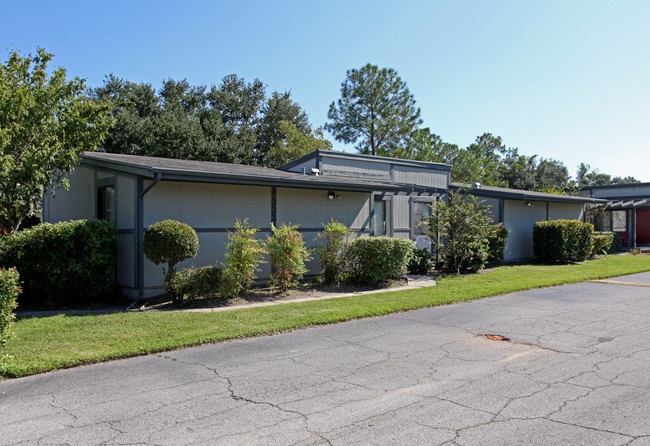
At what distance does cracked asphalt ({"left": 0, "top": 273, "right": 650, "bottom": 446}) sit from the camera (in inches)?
143

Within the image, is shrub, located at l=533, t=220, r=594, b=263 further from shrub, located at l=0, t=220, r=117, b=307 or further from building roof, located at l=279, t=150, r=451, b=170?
shrub, located at l=0, t=220, r=117, b=307

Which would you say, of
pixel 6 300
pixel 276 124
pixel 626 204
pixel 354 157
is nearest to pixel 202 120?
pixel 276 124

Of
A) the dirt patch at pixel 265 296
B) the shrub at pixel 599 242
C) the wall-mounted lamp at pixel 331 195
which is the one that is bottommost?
the dirt patch at pixel 265 296

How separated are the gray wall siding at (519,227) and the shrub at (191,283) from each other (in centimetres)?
1225

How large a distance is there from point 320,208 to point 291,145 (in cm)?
2116

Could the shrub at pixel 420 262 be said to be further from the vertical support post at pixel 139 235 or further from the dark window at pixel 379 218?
the vertical support post at pixel 139 235

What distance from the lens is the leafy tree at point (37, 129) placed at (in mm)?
10812

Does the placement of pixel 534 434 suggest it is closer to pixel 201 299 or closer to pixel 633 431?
pixel 633 431

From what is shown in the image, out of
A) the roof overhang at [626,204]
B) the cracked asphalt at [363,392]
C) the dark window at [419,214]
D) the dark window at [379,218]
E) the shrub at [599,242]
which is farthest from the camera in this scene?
the roof overhang at [626,204]

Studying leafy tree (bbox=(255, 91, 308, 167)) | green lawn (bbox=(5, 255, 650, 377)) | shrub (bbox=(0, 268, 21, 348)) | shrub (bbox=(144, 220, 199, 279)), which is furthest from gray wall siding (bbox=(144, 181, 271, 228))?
leafy tree (bbox=(255, 91, 308, 167))

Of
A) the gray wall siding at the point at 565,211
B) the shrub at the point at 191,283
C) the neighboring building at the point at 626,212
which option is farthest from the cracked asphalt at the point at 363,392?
the neighboring building at the point at 626,212

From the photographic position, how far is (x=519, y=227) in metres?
18.7

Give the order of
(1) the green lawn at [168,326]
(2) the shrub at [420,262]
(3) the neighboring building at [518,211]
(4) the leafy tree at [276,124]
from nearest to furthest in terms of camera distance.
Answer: (1) the green lawn at [168,326] → (2) the shrub at [420,262] → (3) the neighboring building at [518,211] → (4) the leafy tree at [276,124]

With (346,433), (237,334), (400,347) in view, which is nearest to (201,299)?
(237,334)
